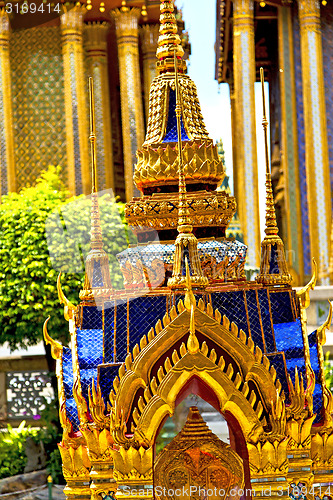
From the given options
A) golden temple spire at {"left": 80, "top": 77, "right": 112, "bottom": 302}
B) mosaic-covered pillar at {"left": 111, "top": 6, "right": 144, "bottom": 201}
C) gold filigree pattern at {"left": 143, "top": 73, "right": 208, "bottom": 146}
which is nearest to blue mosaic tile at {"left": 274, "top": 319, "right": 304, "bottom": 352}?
golden temple spire at {"left": 80, "top": 77, "right": 112, "bottom": 302}

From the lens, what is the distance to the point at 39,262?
12648 millimetres

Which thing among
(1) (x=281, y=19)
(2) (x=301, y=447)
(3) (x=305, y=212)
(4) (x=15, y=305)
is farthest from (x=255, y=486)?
(1) (x=281, y=19)

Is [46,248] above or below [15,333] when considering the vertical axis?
above

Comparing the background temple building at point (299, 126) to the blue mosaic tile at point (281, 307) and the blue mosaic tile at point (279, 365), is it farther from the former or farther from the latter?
the blue mosaic tile at point (279, 365)

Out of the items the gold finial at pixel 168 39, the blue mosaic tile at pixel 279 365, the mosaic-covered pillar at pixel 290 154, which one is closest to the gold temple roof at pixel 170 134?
the gold finial at pixel 168 39

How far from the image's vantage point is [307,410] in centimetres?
361

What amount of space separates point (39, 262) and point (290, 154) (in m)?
8.23

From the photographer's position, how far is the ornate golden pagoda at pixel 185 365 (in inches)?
135

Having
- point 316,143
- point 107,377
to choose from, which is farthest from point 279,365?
point 316,143

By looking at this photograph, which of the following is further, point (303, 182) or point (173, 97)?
point (303, 182)

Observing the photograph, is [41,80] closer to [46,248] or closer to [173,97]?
[46,248]

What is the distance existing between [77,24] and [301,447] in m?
17.8

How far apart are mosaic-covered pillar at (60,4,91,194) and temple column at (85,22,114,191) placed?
711 millimetres

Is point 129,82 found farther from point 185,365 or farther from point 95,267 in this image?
point 185,365
